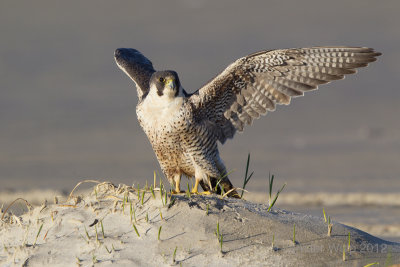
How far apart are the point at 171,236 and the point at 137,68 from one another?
3.56 meters

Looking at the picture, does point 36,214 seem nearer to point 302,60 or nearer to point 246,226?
point 246,226

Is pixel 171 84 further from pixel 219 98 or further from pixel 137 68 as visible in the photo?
pixel 137 68

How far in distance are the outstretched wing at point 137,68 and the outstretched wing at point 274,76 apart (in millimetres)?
804

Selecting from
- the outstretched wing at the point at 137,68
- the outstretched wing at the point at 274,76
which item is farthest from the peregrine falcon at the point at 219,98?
the outstretched wing at the point at 137,68

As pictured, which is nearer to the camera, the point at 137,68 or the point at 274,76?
the point at 274,76

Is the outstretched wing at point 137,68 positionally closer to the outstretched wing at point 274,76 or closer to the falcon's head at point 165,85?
the falcon's head at point 165,85

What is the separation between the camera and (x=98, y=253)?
15.9 ft

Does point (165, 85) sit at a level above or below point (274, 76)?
below

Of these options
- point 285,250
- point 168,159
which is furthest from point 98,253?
point 168,159

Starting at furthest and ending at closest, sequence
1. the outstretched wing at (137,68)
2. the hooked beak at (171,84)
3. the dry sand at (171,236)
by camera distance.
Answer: the outstretched wing at (137,68), the hooked beak at (171,84), the dry sand at (171,236)

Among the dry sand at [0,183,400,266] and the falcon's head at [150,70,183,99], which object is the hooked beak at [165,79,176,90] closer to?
the falcon's head at [150,70,183,99]

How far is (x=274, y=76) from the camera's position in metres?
7.04

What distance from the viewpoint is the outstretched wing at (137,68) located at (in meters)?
7.86

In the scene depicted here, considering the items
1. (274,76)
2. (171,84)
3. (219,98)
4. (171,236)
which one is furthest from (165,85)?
(171,236)
